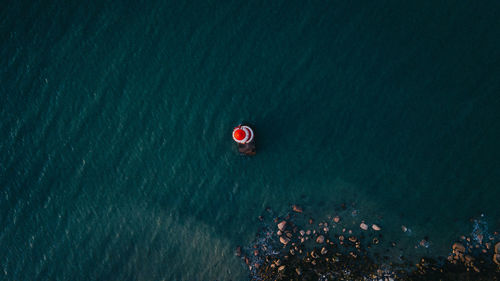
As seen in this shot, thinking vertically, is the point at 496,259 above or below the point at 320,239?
above

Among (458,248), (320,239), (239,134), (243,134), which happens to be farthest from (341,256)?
(239,134)

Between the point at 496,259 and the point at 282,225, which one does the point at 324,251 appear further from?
the point at 496,259

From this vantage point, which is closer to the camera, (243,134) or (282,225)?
(243,134)

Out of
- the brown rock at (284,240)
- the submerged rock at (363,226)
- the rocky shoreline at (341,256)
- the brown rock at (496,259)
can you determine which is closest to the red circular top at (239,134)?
the rocky shoreline at (341,256)

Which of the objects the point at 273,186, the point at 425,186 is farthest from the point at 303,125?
the point at 425,186

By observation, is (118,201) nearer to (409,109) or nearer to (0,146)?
(0,146)

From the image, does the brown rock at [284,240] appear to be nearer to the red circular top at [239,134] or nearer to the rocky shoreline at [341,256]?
the rocky shoreline at [341,256]
